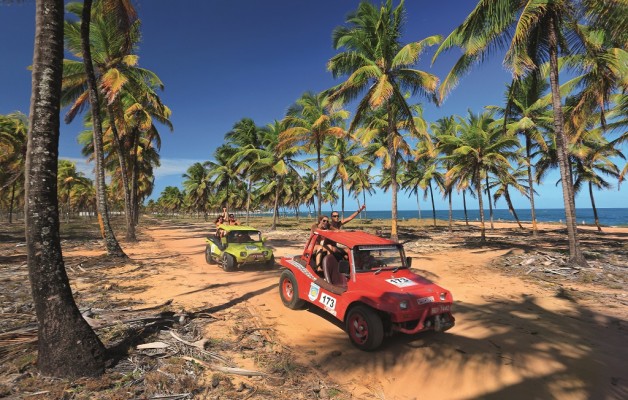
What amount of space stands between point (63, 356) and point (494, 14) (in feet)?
45.6

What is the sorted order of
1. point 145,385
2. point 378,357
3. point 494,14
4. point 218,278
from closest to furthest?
point 145,385 → point 378,357 → point 218,278 → point 494,14

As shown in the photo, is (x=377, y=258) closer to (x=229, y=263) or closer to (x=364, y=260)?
(x=364, y=260)

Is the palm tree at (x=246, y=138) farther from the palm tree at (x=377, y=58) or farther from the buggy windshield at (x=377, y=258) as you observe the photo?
the buggy windshield at (x=377, y=258)

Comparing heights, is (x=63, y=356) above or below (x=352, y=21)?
below

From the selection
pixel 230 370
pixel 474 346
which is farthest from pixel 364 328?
pixel 230 370

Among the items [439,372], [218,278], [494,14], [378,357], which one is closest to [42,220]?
[378,357]

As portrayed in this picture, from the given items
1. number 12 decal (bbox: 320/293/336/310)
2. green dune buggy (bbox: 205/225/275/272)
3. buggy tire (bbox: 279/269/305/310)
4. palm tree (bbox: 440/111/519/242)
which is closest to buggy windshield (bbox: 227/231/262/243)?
green dune buggy (bbox: 205/225/275/272)

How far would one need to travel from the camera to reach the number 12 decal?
5.40m

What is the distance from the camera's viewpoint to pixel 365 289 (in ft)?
16.3

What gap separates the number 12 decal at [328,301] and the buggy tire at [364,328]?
45 centimetres

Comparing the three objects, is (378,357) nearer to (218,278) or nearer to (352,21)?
(218,278)

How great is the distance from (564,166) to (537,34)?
5.36 meters

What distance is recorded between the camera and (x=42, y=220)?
368 centimetres

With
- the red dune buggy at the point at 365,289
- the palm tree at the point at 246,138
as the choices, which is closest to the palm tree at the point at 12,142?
the palm tree at the point at 246,138
